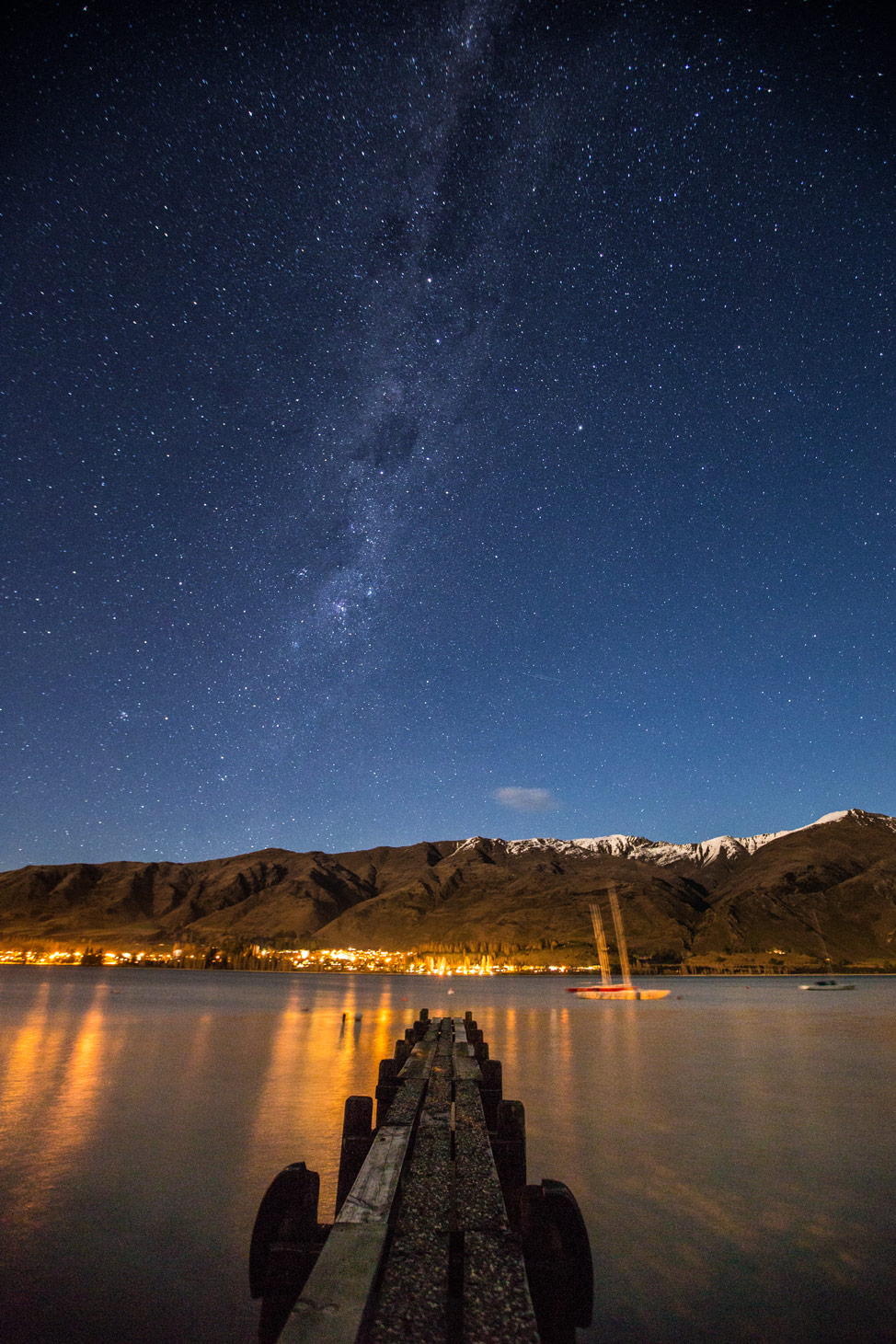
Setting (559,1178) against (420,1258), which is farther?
(559,1178)

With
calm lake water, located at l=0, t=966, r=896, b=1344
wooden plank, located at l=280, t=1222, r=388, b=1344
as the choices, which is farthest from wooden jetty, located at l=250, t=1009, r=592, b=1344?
calm lake water, located at l=0, t=966, r=896, b=1344

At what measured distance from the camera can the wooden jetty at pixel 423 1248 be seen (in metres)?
5.54

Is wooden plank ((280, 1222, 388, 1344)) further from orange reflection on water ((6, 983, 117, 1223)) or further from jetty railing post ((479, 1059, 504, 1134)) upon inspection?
orange reflection on water ((6, 983, 117, 1223))

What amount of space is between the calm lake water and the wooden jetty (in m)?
3.62

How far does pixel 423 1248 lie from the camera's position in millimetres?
6949

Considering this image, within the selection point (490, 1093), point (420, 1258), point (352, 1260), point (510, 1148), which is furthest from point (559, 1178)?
point (352, 1260)

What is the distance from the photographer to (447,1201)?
8.46m

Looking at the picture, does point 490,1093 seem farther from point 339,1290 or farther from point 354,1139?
point 339,1290

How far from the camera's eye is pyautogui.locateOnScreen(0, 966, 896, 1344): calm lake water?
11797mm

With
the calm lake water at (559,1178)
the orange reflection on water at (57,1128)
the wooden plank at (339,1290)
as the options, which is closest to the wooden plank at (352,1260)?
the wooden plank at (339,1290)

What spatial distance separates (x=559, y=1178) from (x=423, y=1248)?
49.4 feet

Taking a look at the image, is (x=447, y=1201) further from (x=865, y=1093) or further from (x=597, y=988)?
(x=597, y=988)

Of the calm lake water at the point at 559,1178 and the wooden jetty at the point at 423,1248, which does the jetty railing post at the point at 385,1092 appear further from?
the wooden jetty at the point at 423,1248

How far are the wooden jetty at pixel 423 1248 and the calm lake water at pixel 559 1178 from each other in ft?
11.9
